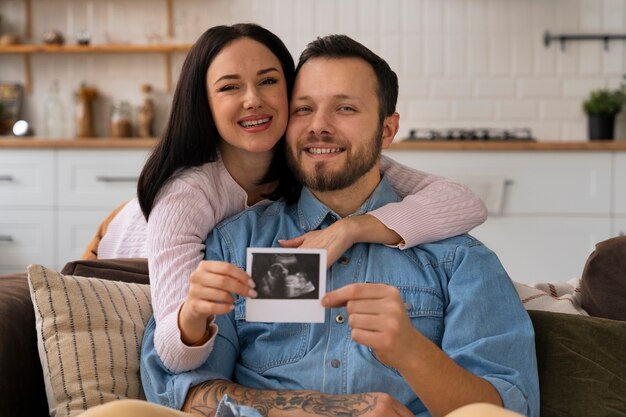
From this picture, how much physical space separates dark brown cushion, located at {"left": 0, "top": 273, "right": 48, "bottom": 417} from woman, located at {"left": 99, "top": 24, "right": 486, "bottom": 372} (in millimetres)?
258

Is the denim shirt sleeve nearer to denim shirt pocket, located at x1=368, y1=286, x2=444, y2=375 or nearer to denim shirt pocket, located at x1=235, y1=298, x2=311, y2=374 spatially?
denim shirt pocket, located at x1=368, y1=286, x2=444, y2=375

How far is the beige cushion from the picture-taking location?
174 cm

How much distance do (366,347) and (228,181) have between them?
1.74 ft

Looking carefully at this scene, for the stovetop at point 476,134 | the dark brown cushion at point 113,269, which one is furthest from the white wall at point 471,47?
the dark brown cushion at point 113,269

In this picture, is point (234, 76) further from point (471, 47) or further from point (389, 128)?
point (471, 47)

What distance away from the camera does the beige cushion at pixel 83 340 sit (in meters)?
1.74

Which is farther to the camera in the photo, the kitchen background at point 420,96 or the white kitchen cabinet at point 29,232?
the white kitchen cabinet at point 29,232

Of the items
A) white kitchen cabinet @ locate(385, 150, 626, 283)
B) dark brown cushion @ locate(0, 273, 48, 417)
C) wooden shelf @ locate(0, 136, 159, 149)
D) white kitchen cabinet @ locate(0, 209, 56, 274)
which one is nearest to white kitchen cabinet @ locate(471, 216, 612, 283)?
white kitchen cabinet @ locate(385, 150, 626, 283)

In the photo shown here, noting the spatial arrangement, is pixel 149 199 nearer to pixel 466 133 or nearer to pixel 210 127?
pixel 210 127

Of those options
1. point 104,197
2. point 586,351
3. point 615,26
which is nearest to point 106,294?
point 586,351

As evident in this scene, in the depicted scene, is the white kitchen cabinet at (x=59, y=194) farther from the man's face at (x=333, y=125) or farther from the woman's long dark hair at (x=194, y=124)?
the man's face at (x=333, y=125)

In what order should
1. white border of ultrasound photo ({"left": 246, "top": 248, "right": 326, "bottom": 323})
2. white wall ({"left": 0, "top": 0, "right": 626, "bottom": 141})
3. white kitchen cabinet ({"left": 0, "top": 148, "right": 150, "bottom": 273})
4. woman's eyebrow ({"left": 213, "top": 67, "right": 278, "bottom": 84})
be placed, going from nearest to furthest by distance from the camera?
1. white border of ultrasound photo ({"left": 246, "top": 248, "right": 326, "bottom": 323})
2. woman's eyebrow ({"left": 213, "top": 67, "right": 278, "bottom": 84})
3. white kitchen cabinet ({"left": 0, "top": 148, "right": 150, "bottom": 273})
4. white wall ({"left": 0, "top": 0, "right": 626, "bottom": 141})

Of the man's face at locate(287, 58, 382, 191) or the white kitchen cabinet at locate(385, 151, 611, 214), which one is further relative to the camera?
the white kitchen cabinet at locate(385, 151, 611, 214)

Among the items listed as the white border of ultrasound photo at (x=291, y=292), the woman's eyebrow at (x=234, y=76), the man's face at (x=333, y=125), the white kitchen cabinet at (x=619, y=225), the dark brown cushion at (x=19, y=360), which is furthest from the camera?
the white kitchen cabinet at (x=619, y=225)
